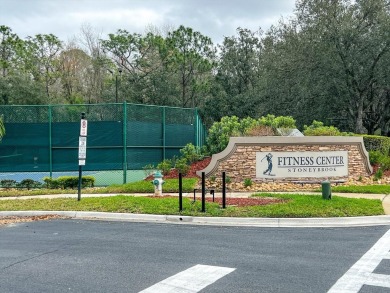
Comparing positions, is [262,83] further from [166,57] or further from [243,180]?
[243,180]

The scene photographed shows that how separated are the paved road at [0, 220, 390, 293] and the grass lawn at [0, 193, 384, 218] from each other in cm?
104

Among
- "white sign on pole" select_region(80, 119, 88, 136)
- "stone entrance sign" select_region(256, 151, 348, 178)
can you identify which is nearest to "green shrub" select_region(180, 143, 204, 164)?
"stone entrance sign" select_region(256, 151, 348, 178)

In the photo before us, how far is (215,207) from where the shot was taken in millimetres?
10656

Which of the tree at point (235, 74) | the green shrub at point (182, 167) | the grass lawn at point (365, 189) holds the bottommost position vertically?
the grass lawn at point (365, 189)

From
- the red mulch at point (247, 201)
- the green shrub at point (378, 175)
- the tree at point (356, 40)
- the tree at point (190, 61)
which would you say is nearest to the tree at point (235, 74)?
the tree at point (190, 61)

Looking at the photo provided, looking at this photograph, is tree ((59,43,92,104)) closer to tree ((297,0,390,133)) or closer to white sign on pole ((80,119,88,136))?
tree ((297,0,390,133))

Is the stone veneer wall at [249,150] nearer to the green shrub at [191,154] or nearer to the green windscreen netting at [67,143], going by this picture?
the green shrub at [191,154]

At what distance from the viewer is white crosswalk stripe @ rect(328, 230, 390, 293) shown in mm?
5051

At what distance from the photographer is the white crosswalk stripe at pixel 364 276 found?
16.6ft

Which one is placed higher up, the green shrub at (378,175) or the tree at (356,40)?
the tree at (356,40)

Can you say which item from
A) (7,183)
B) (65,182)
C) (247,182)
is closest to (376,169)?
(247,182)

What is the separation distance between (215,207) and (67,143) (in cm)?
851

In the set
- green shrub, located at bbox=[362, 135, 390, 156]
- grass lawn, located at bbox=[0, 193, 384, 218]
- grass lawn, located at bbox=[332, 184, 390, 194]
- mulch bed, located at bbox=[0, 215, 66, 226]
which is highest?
→ green shrub, located at bbox=[362, 135, 390, 156]

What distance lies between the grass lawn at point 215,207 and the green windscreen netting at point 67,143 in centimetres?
420
